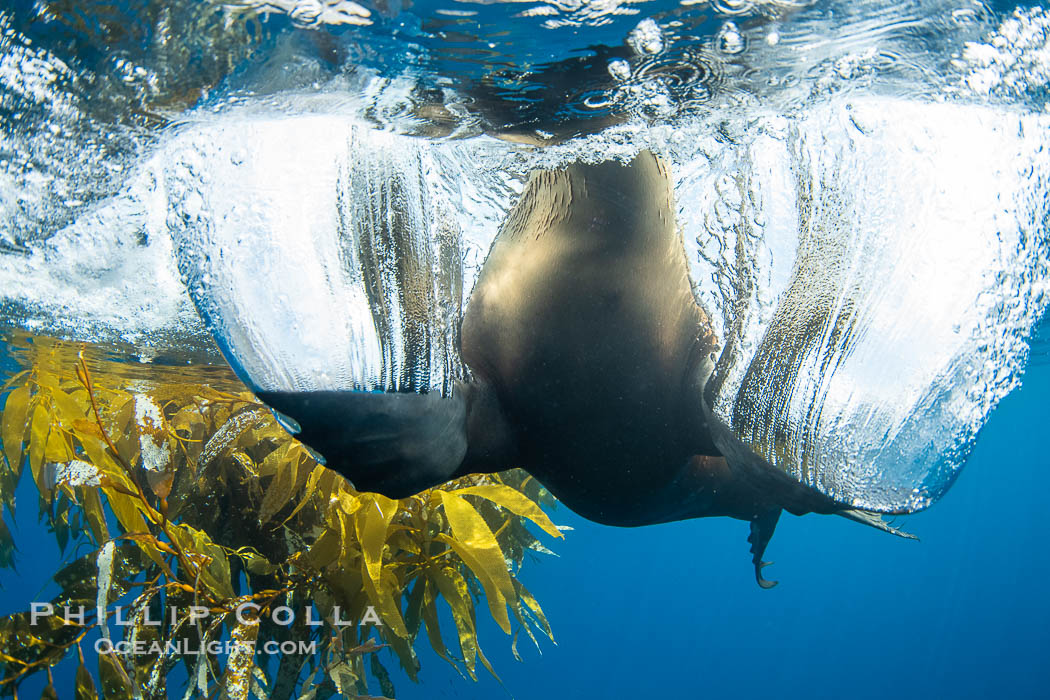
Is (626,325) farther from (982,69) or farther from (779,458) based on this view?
(982,69)

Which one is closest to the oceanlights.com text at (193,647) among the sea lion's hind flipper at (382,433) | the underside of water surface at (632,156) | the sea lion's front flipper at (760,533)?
the sea lion's hind flipper at (382,433)

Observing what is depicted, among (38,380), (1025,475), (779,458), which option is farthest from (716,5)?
(1025,475)

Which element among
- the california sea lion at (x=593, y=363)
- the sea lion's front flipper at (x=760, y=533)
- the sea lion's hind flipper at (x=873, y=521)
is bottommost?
the sea lion's front flipper at (x=760, y=533)

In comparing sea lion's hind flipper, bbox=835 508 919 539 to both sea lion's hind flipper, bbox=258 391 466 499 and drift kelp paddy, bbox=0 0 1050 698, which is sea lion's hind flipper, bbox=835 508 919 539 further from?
sea lion's hind flipper, bbox=258 391 466 499

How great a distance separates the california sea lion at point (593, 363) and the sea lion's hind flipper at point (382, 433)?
0.03m

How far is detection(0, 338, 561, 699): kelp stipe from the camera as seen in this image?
268cm

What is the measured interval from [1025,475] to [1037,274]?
9435 cm

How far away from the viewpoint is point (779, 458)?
2.09 meters

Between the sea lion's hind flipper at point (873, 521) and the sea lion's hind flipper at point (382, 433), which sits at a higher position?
the sea lion's hind flipper at point (382, 433)

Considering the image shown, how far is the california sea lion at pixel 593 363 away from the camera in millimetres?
2213

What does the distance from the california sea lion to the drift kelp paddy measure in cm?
1

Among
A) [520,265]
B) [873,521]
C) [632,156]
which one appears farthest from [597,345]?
Answer: [873,521]

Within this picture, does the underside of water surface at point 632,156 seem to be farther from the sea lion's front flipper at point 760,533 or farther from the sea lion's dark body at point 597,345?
the sea lion's front flipper at point 760,533

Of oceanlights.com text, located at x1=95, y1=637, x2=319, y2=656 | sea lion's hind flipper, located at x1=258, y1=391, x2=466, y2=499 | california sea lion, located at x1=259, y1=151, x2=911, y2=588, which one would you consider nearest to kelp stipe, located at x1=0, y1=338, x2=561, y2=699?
oceanlights.com text, located at x1=95, y1=637, x2=319, y2=656
